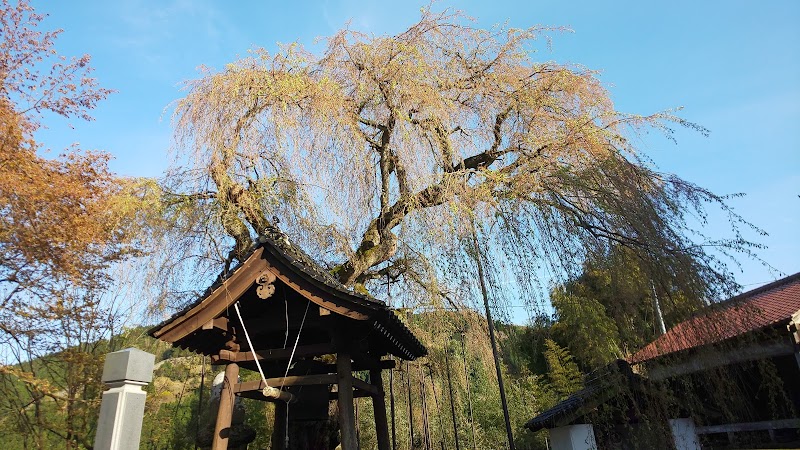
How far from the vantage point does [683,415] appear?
20.9 feet

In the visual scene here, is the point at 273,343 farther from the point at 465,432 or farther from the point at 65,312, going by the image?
the point at 465,432

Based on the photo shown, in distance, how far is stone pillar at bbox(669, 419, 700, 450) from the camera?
20.2 feet

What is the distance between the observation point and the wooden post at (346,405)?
4352 mm

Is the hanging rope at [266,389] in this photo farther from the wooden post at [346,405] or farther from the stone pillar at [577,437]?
the stone pillar at [577,437]

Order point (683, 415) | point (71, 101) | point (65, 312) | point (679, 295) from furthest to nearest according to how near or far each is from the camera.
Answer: point (71, 101) < point (65, 312) < point (683, 415) < point (679, 295)

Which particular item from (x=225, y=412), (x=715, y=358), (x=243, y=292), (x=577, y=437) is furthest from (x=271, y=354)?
(x=577, y=437)

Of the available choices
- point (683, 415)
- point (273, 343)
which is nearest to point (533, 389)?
point (683, 415)

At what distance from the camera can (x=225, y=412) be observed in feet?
15.2

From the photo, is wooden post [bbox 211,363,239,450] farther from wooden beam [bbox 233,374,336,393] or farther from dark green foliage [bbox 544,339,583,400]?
dark green foliage [bbox 544,339,583,400]

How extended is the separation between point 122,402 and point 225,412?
4.35 ft

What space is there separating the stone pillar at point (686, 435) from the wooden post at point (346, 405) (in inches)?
181

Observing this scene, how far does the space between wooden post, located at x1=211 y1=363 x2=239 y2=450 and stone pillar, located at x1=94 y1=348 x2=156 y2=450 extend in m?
1.06

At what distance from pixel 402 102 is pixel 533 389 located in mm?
13404

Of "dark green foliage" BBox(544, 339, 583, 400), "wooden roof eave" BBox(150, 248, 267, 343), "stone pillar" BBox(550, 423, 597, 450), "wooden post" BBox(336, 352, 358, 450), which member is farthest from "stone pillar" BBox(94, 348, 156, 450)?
"dark green foliage" BBox(544, 339, 583, 400)
